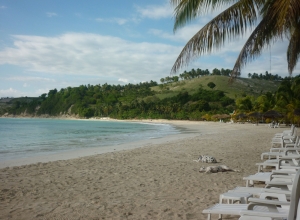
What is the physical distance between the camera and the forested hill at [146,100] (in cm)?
7669

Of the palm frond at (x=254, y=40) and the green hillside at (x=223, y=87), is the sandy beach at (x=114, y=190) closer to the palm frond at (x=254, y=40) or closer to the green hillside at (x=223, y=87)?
the palm frond at (x=254, y=40)

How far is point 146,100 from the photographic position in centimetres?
9294

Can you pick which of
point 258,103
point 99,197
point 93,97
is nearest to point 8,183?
point 99,197

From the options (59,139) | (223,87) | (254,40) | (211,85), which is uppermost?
(211,85)

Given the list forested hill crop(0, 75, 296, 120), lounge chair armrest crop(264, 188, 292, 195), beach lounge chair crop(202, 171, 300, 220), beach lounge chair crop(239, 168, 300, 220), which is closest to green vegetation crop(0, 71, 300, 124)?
forested hill crop(0, 75, 296, 120)

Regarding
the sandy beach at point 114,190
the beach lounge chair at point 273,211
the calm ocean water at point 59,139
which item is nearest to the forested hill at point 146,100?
the calm ocean water at point 59,139

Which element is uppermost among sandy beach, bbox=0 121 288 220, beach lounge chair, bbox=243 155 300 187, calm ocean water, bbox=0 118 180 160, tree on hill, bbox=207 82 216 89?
tree on hill, bbox=207 82 216 89

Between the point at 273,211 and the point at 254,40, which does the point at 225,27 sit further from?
the point at 273,211

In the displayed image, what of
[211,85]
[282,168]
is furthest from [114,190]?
[211,85]

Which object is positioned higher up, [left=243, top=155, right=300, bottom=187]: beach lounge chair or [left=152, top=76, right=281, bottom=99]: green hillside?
[left=152, top=76, right=281, bottom=99]: green hillside

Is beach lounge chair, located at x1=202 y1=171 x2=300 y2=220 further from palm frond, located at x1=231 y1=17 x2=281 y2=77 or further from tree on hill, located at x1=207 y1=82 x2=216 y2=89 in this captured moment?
tree on hill, located at x1=207 y1=82 x2=216 y2=89

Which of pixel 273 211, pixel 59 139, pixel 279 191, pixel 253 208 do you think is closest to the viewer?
pixel 273 211

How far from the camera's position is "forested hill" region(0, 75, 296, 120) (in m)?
76.7

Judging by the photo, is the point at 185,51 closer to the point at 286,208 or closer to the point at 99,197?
the point at 99,197
